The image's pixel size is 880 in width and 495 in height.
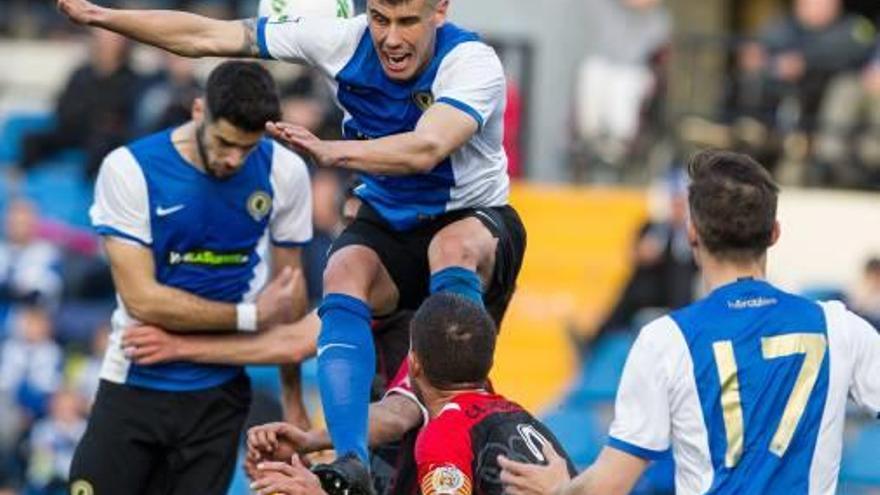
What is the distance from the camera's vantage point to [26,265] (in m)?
17.6

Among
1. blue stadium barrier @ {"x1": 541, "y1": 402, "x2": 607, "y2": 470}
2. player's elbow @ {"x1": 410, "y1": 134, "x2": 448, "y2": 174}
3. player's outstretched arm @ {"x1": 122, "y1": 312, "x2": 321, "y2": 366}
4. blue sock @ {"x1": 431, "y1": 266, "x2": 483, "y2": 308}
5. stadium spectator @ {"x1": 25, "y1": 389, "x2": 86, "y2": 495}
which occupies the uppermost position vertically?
player's elbow @ {"x1": 410, "y1": 134, "x2": 448, "y2": 174}

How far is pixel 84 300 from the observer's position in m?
17.5

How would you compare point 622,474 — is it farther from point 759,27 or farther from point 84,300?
point 759,27

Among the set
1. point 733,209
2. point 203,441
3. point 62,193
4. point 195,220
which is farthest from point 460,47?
point 62,193

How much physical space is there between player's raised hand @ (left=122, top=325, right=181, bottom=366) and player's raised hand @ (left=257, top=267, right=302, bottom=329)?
1.12 ft

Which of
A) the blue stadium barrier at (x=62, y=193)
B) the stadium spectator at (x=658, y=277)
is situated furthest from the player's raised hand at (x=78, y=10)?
the blue stadium barrier at (x=62, y=193)

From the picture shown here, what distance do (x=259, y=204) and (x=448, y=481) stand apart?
248cm

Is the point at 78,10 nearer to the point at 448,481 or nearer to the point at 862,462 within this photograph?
the point at 448,481

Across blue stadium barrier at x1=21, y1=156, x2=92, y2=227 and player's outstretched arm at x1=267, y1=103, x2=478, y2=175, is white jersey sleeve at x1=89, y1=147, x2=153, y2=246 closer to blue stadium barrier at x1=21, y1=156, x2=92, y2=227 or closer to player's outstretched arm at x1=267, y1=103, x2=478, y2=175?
player's outstretched arm at x1=267, y1=103, x2=478, y2=175

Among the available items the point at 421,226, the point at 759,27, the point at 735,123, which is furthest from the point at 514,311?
the point at 421,226

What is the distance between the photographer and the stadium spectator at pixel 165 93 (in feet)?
57.3

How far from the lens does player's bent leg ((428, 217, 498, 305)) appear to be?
27.0 feet

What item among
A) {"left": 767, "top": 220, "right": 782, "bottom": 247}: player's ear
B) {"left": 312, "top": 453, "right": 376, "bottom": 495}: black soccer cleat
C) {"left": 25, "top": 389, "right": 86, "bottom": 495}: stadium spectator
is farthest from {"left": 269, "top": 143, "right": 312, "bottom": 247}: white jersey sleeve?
{"left": 25, "top": 389, "right": 86, "bottom": 495}: stadium spectator

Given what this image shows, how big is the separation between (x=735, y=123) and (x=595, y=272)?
4.68 feet
